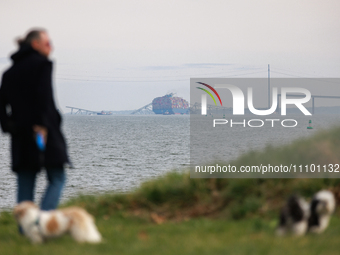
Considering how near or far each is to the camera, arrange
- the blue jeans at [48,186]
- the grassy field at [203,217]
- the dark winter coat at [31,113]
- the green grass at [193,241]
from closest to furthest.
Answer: the green grass at [193,241], the grassy field at [203,217], the dark winter coat at [31,113], the blue jeans at [48,186]

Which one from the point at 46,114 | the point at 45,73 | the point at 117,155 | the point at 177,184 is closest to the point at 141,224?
the point at 177,184

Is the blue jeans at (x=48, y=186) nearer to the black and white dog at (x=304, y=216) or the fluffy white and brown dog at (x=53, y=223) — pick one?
the fluffy white and brown dog at (x=53, y=223)

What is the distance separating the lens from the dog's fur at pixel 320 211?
166 inches

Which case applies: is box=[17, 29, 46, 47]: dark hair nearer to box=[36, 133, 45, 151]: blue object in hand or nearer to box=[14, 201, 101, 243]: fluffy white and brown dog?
box=[36, 133, 45, 151]: blue object in hand

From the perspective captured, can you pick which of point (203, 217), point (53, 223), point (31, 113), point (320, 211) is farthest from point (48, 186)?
point (320, 211)

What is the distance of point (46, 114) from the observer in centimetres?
457

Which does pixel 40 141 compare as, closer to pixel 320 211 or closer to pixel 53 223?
pixel 53 223

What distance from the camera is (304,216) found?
4328mm

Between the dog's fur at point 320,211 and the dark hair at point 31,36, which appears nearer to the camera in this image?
the dog's fur at point 320,211

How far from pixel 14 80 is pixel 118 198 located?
9.17 feet

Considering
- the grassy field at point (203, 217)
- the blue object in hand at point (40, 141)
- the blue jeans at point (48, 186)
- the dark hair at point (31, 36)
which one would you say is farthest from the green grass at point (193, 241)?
the dark hair at point (31, 36)

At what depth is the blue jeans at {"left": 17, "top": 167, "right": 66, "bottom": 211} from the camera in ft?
15.4

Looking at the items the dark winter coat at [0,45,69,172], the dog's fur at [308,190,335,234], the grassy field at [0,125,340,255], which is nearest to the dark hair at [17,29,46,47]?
the dark winter coat at [0,45,69,172]

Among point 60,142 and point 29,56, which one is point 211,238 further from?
point 29,56
